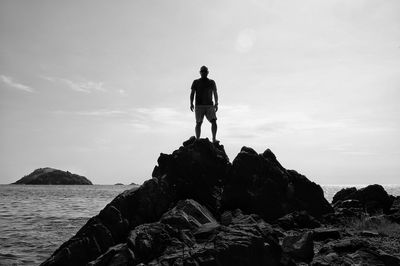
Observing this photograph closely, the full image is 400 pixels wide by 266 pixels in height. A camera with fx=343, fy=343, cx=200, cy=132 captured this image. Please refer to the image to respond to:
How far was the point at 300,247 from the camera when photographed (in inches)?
367

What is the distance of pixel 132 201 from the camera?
42.1 ft

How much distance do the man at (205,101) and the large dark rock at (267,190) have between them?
2584 millimetres

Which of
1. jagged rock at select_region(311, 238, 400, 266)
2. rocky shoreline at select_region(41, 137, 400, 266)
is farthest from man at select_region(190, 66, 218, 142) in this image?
jagged rock at select_region(311, 238, 400, 266)

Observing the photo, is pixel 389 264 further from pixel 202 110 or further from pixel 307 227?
pixel 202 110

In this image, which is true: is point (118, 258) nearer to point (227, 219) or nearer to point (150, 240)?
point (150, 240)

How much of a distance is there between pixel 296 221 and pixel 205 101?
7.41 metres

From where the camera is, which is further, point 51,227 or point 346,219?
point 51,227

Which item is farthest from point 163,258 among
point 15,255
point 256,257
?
point 15,255

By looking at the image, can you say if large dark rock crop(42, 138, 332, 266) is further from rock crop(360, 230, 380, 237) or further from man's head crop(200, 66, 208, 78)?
man's head crop(200, 66, 208, 78)

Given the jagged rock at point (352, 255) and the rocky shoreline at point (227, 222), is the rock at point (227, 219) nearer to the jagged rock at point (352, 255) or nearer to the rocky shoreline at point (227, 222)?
the rocky shoreline at point (227, 222)

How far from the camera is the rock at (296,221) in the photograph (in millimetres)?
12367

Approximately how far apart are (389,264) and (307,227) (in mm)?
4063

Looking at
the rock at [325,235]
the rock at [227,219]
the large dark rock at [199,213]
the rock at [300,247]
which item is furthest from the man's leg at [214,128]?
the rock at [300,247]

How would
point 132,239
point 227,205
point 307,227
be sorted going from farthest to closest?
point 227,205, point 307,227, point 132,239
